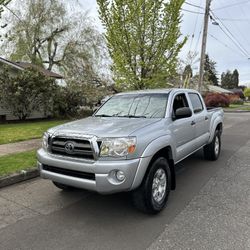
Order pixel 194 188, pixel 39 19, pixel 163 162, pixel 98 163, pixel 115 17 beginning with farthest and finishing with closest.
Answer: pixel 39 19 → pixel 115 17 → pixel 194 188 → pixel 163 162 → pixel 98 163

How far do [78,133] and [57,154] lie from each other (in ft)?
1.70

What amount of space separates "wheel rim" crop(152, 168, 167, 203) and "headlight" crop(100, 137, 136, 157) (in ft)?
2.29

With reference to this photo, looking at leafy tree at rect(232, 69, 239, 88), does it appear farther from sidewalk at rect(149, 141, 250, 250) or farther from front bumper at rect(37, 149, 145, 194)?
front bumper at rect(37, 149, 145, 194)

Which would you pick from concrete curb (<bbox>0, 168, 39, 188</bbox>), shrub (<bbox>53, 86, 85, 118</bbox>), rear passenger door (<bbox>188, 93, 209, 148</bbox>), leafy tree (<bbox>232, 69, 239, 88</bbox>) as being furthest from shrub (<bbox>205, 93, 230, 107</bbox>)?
leafy tree (<bbox>232, 69, 239, 88</bbox>)

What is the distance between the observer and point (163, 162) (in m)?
4.13

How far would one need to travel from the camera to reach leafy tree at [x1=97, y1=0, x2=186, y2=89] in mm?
10727

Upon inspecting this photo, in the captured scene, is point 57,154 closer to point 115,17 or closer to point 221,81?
point 115,17

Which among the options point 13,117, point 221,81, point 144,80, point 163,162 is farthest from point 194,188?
point 221,81

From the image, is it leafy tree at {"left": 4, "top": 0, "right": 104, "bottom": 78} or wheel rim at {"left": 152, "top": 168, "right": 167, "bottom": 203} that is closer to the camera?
wheel rim at {"left": 152, "top": 168, "right": 167, "bottom": 203}

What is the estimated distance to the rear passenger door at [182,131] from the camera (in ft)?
15.8

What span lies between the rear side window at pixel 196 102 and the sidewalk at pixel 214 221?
5.40 feet

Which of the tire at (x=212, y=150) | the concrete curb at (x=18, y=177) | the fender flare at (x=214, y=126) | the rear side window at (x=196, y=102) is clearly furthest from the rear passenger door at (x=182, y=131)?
the concrete curb at (x=18, y=177)

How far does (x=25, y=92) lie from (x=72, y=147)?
11942 mm

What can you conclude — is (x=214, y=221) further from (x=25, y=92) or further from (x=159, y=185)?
(x=25, y=92)
